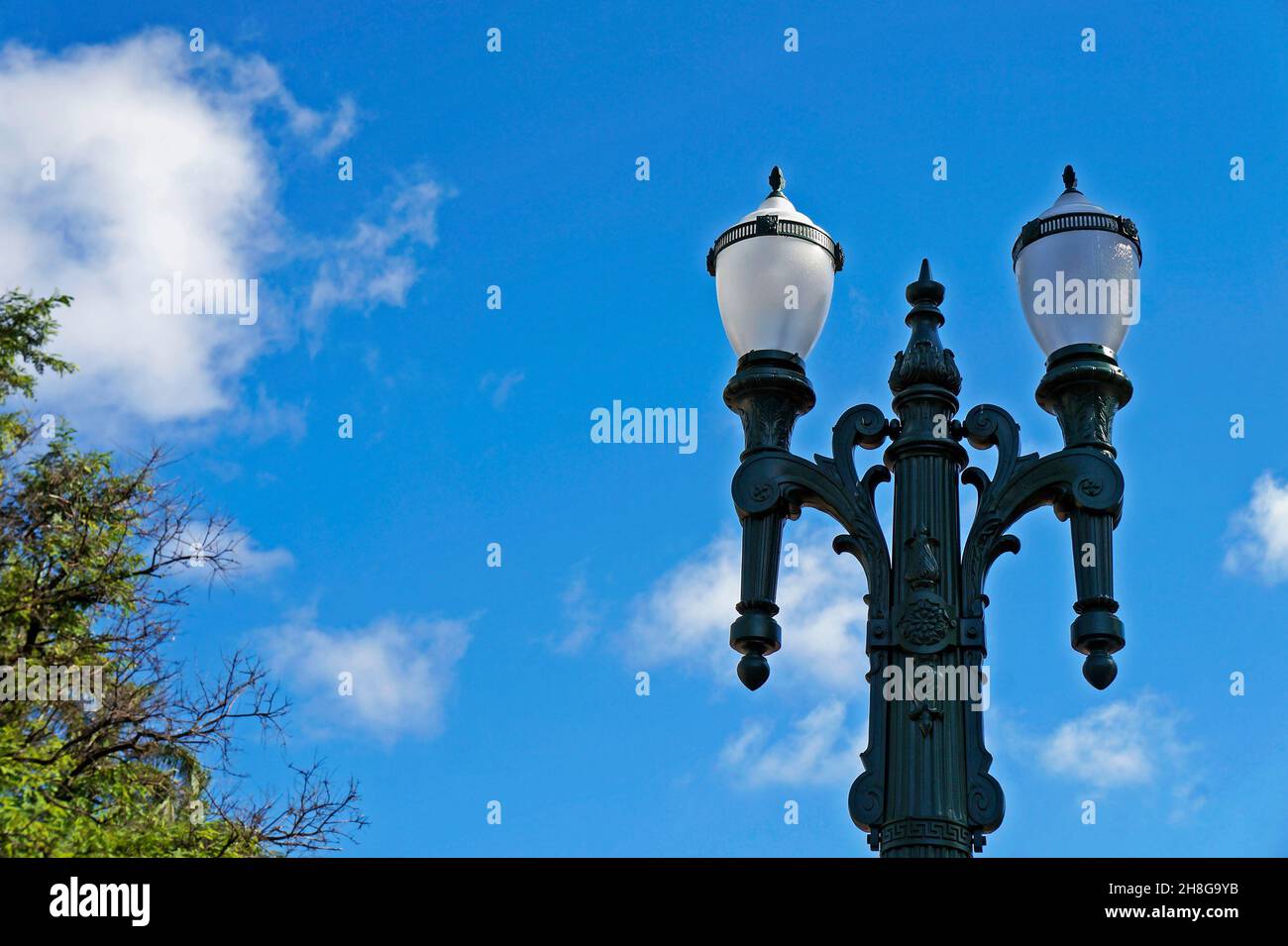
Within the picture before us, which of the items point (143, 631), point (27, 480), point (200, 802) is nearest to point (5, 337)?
point (27, 480)

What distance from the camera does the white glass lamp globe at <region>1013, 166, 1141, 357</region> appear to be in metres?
5.58

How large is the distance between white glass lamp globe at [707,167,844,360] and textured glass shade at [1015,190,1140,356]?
737 millimetres

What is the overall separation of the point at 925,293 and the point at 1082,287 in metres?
0.55

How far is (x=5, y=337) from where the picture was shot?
2080 centimetres

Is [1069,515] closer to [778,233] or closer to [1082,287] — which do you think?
[1082,287]

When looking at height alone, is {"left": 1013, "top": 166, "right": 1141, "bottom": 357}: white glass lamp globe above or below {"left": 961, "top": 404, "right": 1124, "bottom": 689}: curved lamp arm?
above

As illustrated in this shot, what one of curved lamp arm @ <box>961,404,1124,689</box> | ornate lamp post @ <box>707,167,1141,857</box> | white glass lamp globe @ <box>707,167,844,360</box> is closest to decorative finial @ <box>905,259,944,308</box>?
ornate lamp post @ <box>707,167,1141,857</box>

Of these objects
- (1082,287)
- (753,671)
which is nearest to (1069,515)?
(1082,287)

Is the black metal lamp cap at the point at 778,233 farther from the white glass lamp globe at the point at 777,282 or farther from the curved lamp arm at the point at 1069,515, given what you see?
the curved lamp arm at the point at 1069,515

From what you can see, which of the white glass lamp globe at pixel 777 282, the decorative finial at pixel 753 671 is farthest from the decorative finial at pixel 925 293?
the decorative finial at pixel 753 671

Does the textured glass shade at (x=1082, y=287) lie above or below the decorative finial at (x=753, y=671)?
above

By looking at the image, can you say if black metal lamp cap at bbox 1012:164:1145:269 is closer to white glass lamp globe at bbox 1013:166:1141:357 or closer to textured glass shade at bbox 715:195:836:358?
white glass lamp globe at bbox 1013:166:1141:357

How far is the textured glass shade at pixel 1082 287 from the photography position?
5.58m
